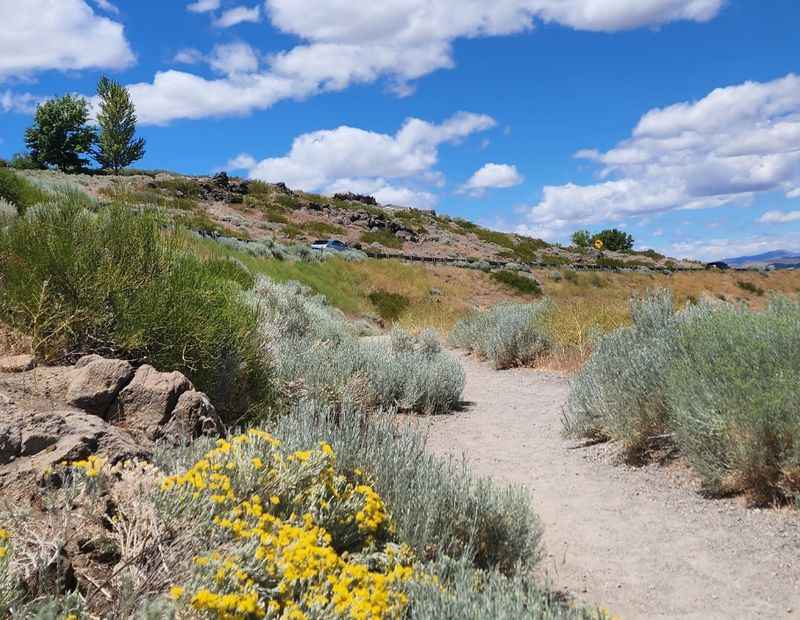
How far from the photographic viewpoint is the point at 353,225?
173ft

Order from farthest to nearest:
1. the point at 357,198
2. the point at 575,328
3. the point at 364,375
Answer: the point at 357,198
the point at 575,328
the point at 364,375

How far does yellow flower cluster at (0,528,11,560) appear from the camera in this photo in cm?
199

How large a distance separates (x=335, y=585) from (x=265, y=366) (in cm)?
421

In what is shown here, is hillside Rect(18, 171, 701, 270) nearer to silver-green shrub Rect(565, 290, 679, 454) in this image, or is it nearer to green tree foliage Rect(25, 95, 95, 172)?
green tree foliage Rect(25, 95, 95, 172)

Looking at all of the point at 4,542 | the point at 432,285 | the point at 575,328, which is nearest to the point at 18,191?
the point at 575,328

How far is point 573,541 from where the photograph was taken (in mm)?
4633

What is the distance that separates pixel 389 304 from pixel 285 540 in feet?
73.6

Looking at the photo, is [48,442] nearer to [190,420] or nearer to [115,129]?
[190,420]

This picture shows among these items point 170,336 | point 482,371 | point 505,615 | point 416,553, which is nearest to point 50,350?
point 170,336

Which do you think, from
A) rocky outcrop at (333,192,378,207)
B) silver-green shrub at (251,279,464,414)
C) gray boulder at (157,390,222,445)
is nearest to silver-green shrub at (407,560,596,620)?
gray boulder at (157,390,222,445)

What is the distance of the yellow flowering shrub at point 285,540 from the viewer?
2.25 m

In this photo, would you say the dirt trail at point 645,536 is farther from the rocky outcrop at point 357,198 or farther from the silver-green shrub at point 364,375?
the rocky outcrop at point 357,198

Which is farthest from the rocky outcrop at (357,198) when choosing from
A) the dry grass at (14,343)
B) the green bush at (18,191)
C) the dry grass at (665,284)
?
the dry grass at (14,343)

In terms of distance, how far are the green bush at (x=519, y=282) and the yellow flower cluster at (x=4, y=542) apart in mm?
31462
